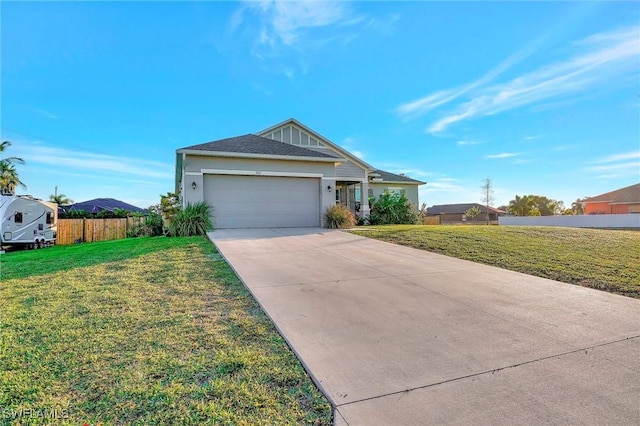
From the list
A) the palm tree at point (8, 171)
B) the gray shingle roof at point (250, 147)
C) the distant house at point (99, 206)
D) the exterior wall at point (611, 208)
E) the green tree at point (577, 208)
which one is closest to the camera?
the gray shingle roof at point (250, 147)

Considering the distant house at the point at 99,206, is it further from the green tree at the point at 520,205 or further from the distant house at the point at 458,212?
the green tree at the point at 520,205

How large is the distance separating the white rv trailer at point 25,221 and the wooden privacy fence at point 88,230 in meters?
0.89

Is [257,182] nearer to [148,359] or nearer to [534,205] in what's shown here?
[148,359]

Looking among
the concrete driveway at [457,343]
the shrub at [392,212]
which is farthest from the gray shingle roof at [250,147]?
the concrete driveway at [457,343]

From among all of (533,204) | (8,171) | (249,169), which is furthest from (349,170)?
(533,204)

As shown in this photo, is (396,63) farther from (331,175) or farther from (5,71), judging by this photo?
(5,71)

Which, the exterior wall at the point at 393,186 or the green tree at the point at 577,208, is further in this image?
the green tree at the point at 577,208

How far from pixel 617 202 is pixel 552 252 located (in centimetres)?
3255

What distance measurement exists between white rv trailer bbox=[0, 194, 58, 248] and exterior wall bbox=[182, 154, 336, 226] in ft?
30.3

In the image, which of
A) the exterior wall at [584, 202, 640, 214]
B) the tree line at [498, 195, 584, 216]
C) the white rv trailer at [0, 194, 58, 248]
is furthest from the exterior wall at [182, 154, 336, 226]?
the tree line at [498, 195, 584, 216]

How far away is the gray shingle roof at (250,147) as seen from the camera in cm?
1305

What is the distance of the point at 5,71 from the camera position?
11.8 m

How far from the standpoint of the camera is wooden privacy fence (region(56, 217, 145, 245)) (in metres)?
17.7

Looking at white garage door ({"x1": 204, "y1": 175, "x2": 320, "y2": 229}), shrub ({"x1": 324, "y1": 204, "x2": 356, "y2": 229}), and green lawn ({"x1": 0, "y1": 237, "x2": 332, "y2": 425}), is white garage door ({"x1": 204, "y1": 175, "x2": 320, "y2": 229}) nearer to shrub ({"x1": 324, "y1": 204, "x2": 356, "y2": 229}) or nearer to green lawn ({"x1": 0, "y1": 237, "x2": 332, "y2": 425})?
shrub ({"x1": 324, "y1": 204, "x2": 356, "y2": 229})
